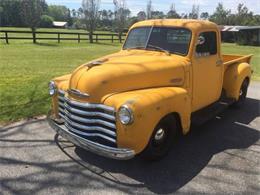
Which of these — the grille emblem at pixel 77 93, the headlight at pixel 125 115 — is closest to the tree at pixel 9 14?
the grille emblem at pixel 77 93

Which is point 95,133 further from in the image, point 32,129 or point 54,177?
point 32,129

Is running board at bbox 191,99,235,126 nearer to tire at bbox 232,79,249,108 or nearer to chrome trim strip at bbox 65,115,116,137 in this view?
tire at bbox 232,79,249,108

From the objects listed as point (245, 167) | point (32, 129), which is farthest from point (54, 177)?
point (245, 167)

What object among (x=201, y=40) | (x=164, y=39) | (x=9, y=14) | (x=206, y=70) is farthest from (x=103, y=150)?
(x=9, y=14)

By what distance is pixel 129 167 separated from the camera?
473cm

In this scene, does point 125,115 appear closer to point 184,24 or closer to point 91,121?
point 91,121

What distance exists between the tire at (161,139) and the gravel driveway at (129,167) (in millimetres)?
162

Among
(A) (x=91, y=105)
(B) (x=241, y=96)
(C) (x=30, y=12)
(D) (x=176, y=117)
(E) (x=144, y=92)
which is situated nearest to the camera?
(A) (x=91, y=105)

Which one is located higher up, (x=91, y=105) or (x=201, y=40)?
(x=201, y=40)

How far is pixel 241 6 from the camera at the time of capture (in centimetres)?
7375

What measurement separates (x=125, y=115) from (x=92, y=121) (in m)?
0.55

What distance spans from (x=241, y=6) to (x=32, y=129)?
7513 centimetres

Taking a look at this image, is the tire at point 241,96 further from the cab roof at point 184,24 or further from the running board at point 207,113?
the cab roof at point 184,24

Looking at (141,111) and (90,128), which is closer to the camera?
(141,111)
